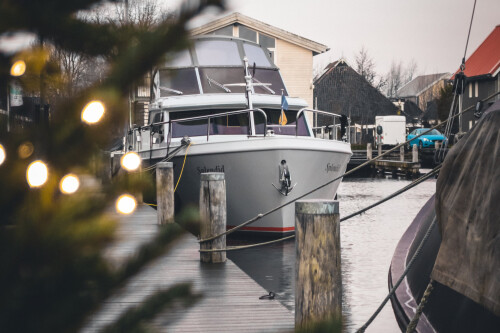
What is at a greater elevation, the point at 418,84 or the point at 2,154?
the point at 418,84

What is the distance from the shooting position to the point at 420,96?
4348 inches

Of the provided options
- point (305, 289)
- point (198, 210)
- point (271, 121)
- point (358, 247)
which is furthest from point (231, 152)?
point (198, 210)

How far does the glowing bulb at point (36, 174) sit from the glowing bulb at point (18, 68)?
14 centimetres

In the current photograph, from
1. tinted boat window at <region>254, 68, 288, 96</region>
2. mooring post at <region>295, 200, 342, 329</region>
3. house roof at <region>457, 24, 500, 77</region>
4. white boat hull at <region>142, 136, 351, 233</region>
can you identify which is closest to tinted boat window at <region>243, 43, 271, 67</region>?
tinted boat window at <region>254, 68, 288, 96</region>

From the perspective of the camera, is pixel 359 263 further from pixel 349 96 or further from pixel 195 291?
pixel 349 96

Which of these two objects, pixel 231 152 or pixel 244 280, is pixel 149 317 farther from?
pixel 231 152

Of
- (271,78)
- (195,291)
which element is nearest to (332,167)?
(271,78)

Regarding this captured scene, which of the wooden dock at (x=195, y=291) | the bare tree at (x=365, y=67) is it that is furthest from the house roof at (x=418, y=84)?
the wooden dock at (x=195, y=291)

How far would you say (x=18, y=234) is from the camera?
1040 mm

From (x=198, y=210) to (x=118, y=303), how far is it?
219 millimetres

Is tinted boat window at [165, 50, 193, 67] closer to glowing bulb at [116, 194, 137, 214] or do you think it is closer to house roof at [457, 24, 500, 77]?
glowing bulb at [116, 194, 137, 214]

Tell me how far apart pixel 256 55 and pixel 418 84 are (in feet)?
347

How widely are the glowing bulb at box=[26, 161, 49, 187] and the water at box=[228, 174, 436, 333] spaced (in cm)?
311

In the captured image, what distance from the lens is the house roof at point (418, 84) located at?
11550 cm
